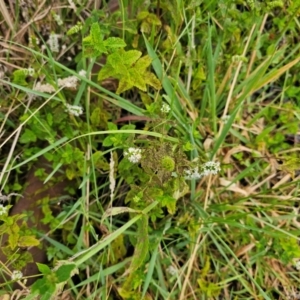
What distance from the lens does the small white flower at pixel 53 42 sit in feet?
5.38

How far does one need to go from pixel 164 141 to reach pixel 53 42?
567 millimetres

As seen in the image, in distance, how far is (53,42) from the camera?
1652mm

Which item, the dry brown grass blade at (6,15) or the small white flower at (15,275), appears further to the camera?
the dry brown grass blade at (6,15)

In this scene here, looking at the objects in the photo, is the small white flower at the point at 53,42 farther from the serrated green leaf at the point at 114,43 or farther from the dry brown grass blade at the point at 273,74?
the dry brown grass blade at the point at 273,74

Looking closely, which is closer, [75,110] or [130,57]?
[130,57]

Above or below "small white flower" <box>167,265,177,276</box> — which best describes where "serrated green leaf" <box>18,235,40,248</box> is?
above

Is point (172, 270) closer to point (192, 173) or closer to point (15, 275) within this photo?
point (192, 173)

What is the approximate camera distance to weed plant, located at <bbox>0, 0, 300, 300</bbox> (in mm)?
1501

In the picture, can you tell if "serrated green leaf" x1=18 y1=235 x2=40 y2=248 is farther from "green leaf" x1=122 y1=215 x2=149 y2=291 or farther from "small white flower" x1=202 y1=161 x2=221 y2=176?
"small white flower" x1=202 y1=161 x2=221 y2=176

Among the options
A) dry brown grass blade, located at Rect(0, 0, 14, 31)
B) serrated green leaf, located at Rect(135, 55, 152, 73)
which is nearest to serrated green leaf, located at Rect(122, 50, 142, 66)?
serrated green leaf, located at Rect(135, 55, 152, 73)

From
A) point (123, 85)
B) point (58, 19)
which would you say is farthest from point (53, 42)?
point (123, 85)

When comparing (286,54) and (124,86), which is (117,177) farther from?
(286,54)

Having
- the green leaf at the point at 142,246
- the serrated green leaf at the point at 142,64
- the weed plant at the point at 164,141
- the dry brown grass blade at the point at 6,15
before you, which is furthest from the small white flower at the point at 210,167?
the dry brown grass blade at the point at 6,15

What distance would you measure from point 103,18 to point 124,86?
0.33 metres
